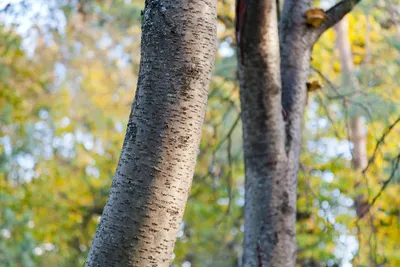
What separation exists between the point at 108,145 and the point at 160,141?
34.2 feet

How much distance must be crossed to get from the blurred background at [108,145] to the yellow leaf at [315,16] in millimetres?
2177

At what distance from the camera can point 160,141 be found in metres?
1.38

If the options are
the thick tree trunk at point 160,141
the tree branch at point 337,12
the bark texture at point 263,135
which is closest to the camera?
the thick tree trunk at point 160,141

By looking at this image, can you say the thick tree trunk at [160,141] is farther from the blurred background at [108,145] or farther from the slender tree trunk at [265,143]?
the blurred background at [108,145]

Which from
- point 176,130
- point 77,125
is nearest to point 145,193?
point 176,130

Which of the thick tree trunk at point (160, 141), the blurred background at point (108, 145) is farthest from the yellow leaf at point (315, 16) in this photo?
the blurred background at point (108, 145)

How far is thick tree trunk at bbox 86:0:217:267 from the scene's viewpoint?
135 centimetres

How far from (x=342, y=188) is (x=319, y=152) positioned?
1.46 metres

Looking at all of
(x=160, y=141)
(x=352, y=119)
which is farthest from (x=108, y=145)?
(x=160, y=141)

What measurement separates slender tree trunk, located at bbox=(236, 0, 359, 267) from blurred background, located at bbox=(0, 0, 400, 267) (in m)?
2.45

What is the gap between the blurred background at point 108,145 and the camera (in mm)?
6965

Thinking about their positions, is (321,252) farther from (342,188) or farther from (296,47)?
(296,47)

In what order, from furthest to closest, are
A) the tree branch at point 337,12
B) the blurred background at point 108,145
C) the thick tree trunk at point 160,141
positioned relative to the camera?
the blurred background at point 108,145 → the tree branch at point 337,12 → the thick tree trunk at point 160,141

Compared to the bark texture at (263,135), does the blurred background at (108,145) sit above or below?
above
